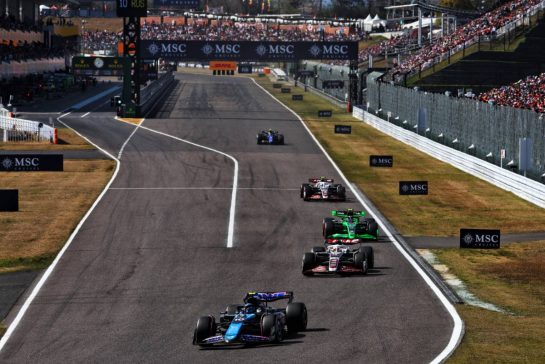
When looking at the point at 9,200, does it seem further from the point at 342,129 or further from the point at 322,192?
the point at 342,129

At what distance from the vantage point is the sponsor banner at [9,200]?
1494 inches

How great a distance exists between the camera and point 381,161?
54156mm

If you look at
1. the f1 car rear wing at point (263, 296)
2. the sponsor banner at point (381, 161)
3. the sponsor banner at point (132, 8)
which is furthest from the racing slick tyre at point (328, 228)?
the sponsor banner at point (132, 8)

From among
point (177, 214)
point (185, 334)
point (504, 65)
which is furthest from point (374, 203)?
point (504, 65)

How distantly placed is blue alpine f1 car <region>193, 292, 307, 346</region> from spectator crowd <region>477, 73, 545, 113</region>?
129ft

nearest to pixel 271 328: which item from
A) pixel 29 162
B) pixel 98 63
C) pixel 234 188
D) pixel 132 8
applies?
pixel 234 188

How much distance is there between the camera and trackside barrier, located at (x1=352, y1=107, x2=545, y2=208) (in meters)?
41.2

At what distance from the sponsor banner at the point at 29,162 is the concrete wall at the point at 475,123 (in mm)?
18190

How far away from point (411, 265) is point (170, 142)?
128 feet

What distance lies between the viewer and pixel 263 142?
65.4 meters

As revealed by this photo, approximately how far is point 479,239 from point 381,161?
78.0ft

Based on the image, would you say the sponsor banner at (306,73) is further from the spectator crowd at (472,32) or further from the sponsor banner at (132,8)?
the sponsor banner at (132,8)

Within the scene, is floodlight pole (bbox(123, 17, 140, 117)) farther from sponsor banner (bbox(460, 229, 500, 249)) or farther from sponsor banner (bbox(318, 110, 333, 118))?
sponsor banner (bbox(460, 229, 500, 249))

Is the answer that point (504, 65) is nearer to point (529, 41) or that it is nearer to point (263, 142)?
point (529, 41)
